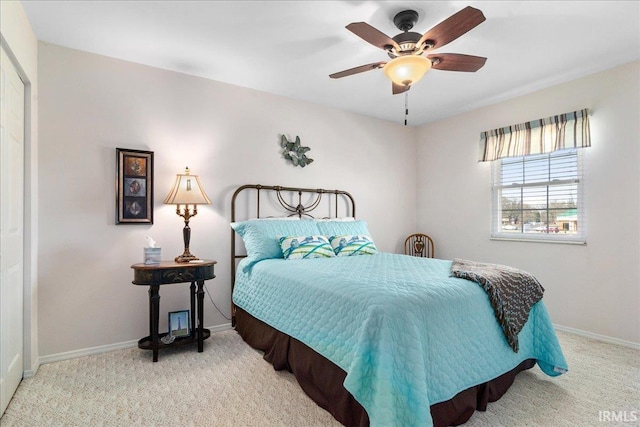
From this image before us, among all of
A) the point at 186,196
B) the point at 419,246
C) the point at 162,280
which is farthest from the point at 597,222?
the point at 162,280

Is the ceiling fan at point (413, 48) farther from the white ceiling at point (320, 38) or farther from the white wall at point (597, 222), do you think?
the white wall at point (597, 222)

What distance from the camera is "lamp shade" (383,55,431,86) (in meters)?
2.16

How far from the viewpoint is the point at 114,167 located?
9.48ft

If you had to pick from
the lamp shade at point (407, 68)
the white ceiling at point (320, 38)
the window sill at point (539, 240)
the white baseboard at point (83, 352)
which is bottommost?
the white baseboard at point (83, 352)

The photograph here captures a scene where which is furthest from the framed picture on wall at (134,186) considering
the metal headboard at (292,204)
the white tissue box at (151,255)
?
the metal headboard at (292,204)

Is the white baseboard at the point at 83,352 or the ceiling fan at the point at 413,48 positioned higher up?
the ceiling fan at the point at 413,48

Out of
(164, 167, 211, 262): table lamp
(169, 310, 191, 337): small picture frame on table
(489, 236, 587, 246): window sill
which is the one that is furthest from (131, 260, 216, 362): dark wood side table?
(489, 236, 587, 246): window sill

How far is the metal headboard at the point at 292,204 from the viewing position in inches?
136

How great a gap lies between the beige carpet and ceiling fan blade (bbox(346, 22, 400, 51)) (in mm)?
2222

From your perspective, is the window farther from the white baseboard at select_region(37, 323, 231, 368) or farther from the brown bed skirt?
the white baseboard at select_region(37, 323, 231, 368)

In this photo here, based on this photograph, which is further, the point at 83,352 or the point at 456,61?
the point at 83,352

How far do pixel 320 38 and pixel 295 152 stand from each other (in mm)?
1467

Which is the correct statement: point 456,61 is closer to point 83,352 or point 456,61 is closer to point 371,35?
point 371,35

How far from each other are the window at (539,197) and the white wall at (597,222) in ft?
0.31
